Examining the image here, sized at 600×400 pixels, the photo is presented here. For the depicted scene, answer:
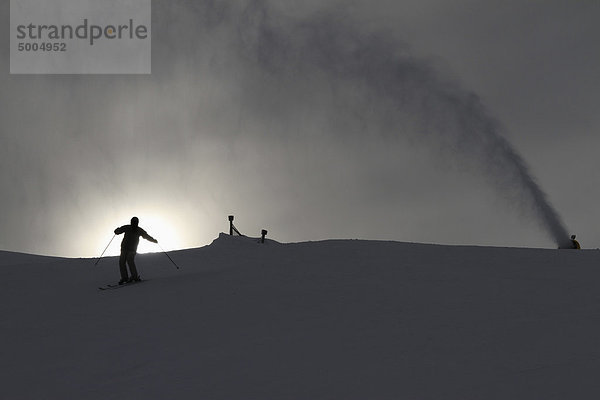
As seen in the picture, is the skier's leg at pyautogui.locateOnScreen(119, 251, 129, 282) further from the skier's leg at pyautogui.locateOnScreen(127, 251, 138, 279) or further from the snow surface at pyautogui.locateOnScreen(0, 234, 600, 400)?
the snow surface at pyautogui.locateOnScreen(0, 234, 600, 400)

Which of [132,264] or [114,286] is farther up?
[132,264]

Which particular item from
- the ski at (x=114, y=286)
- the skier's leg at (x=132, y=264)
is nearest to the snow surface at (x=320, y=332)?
the ski at (x=114, y=286)

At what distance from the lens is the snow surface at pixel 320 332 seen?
641 cm

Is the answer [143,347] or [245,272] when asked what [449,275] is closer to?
[245,272]

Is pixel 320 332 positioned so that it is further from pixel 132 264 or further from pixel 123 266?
pixel 123 266

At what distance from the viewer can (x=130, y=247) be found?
47.9 ft

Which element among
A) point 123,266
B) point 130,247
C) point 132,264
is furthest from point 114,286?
point 130,247

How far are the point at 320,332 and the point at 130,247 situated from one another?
26.4ft

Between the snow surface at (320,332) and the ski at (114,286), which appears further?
the ski at (114,286)

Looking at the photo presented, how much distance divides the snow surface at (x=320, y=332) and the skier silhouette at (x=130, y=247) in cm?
79

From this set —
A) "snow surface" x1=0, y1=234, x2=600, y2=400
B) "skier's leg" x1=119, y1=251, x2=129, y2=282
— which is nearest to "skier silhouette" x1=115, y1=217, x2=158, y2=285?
"skier's leg" x1=119, y1=251, x2=129, y2=282

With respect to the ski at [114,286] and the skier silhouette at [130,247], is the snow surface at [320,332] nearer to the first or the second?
the ski at [114,286]

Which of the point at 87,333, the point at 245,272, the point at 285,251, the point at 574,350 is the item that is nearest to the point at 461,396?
the point at 574,350

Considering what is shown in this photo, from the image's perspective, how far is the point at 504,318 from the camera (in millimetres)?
8781
